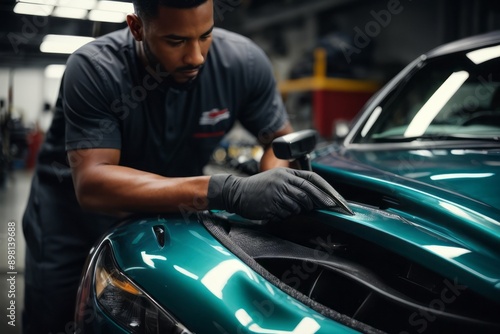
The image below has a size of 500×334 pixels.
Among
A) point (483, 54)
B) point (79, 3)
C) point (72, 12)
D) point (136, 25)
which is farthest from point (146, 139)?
point (72, 12)

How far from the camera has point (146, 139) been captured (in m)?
1.50

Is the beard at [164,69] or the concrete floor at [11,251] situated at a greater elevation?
the beard at [164,69]

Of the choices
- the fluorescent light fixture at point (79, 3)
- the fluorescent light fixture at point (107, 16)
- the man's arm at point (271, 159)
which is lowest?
the man's arm at point (271, 159)

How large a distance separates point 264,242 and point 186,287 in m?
→ 0.23

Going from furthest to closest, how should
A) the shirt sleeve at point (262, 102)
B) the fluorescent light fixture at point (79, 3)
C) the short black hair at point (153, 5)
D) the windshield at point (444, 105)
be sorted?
the fluorescent light fixture at point (79, 3) < the shirt sleeve at point (262, 102) < the windshield at point (444, 105) < the short black hair at point (153, 5)

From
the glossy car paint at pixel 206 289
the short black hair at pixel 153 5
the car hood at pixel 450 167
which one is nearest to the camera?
the glossy car paint at pixel 206 289

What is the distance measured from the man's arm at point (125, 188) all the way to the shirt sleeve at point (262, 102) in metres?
0.58

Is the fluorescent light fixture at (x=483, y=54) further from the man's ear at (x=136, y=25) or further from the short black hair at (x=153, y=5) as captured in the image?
the man's ear at (x=136, y=25)

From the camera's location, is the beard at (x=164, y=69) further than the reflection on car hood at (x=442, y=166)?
Yes

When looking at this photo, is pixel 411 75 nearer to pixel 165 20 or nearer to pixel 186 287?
pixel 165 20

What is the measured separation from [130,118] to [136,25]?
0.91 feet

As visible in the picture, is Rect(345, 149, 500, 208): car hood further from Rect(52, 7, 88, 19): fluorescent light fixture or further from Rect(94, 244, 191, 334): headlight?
Rect(52, 7, 88, 19): fluorescent light fixture

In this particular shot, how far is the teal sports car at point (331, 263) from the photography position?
2.44 feet

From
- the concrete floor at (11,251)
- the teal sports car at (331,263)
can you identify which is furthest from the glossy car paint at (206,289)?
the concrete floor at (11,251)
